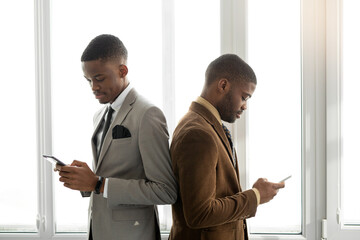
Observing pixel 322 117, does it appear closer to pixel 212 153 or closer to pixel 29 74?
pixel 212 153

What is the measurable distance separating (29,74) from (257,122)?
1325 millimetres

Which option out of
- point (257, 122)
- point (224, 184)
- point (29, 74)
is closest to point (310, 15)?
point (257, 122)

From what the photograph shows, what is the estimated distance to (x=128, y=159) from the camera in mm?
1498

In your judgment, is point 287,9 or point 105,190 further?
point 287,9

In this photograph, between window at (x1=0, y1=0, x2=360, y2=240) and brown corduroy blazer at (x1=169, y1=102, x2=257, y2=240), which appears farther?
window at (x1=0, y1=0, x2=360, y2=240)

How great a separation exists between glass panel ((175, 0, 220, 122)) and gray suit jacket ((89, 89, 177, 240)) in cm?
61

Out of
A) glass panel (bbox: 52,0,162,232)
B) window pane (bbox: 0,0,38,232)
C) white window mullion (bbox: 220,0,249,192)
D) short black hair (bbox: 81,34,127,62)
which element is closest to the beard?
short black hair (bbox: 81,34,127,62)

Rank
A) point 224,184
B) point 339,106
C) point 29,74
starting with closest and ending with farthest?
point 224,184
point 339,106
point 29,74

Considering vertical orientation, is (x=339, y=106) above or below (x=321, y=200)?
above

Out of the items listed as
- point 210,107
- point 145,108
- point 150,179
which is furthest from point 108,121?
point 210,107

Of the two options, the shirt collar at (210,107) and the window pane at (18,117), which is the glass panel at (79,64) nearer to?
the window pane at (18,117)

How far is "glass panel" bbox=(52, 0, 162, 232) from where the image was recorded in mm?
2135

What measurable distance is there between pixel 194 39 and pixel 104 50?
2.36 ft
